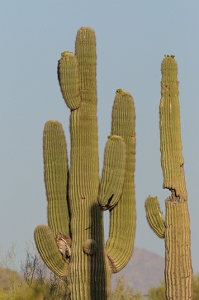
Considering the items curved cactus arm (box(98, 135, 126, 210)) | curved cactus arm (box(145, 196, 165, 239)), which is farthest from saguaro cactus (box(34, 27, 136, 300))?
curved cactus arm (box(145, 196, 165, 239))

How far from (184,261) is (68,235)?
2620 millimetres

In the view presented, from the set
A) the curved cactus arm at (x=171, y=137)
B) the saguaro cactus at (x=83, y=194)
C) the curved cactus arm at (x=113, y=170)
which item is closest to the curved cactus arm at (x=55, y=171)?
the saguaro cactus at (x=83, y=194)

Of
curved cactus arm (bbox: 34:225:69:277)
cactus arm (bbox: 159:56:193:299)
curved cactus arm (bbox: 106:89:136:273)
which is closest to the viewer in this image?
cactus arm (bbox: 159:56:193:299)

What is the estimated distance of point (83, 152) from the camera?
1253 centimetres

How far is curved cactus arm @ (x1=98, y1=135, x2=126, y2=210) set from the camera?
1141 cm

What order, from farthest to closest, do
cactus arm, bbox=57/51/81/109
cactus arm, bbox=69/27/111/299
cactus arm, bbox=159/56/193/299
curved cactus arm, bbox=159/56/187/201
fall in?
1. cactus arm, bbox=57/51/81/109
2. cactus arm, bbox=69/27/111/299
3. curved cactus arm, bbox=159/56/187/201
4. cactus arm, bbox=159/56/193/299

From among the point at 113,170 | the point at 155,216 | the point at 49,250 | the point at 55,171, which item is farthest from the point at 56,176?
the point at 155,216

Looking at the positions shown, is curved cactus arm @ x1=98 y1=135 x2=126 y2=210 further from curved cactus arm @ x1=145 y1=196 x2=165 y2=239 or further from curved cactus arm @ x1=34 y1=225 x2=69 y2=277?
curved cactus arm @ x1=34 y1=225 x2=69 y2=277

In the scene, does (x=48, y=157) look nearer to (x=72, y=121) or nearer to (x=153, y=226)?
(x=72, y=121)

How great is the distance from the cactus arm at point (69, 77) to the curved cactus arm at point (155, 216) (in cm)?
255

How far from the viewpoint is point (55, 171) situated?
41.5ft

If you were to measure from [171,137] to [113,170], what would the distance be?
1.01 m

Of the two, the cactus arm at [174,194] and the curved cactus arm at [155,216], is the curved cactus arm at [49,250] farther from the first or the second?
the cactus arm at [174,194]

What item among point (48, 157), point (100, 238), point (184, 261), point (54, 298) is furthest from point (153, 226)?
point (54, 298)
